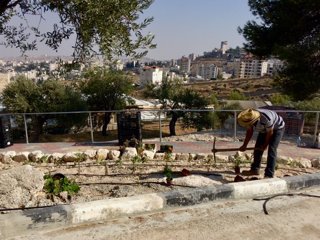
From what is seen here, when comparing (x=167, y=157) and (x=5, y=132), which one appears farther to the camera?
(x=5, y=132)

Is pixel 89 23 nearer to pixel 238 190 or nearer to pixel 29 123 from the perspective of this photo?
pixel 238 190

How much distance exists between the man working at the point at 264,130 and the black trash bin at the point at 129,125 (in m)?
5.08

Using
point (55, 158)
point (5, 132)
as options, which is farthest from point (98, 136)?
point (55, 158)

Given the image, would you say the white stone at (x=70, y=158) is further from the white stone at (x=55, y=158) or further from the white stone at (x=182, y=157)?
the white stone at (x=182, y=157)

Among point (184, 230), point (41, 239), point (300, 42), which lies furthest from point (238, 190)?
point (300, 42)

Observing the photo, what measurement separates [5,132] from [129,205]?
8742 millimetres

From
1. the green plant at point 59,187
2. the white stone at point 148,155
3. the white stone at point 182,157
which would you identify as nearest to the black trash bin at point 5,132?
the white stone at point 148,155

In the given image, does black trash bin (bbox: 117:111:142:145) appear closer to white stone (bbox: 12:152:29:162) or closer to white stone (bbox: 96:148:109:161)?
white stone (bbox: 96:148:109:161)

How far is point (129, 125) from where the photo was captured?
11289mm

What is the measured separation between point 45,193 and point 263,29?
49.8 ft

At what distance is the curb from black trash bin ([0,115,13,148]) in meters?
8.30

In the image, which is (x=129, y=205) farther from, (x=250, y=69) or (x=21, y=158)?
(x=250, y=69)

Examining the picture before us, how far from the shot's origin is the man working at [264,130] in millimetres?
6047

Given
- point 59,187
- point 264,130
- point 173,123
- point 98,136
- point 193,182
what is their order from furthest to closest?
point 98,136 < point 173,123 < point 264,130 < point 193,182 < point 59,187
